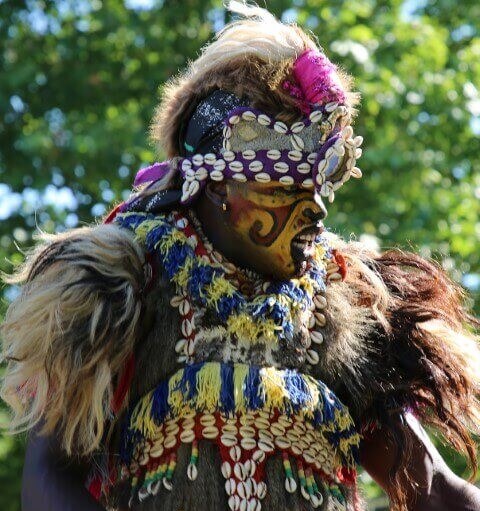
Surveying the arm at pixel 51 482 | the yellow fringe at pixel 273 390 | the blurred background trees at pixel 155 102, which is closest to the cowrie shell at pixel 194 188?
the yellow fringe at pixel 273 390

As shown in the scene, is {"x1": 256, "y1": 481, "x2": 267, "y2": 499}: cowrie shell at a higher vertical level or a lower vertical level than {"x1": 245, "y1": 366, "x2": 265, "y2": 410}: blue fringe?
lower

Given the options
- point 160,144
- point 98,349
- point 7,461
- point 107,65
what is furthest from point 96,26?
point 98,349

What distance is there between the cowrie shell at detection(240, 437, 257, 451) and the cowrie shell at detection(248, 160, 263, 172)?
0.64 m

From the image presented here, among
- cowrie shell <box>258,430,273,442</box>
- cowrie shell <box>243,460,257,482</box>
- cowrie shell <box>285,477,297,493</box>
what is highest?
cowrie shell <box>258,430,273,442</box>

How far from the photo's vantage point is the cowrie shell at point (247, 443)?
2893 millimetres

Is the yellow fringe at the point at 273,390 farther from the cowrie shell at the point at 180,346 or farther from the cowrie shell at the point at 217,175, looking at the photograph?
the cowrie shell at the point at 217,175

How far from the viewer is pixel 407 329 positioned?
3248 millimetres

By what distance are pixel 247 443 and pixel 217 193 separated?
24.4 inches

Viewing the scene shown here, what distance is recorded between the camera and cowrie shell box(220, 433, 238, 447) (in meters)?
2.89

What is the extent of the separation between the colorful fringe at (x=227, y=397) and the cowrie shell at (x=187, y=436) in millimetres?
40

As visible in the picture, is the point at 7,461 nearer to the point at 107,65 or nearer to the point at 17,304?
the point at 107,65

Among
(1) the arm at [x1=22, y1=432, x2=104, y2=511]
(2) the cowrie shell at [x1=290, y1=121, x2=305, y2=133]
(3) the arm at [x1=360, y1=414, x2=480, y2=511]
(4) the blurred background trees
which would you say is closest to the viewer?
(1) the arm at [x1=22, y1=432, x2=104, y2=511]

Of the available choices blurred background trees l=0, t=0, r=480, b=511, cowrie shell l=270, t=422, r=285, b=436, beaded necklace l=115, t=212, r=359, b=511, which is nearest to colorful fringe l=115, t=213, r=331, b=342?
beaded necklace l=115, t=212, r=359, b=511

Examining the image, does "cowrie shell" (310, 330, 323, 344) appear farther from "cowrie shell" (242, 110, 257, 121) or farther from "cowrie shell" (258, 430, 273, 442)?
"cowrie shell" (242, 110, 257, 121)
